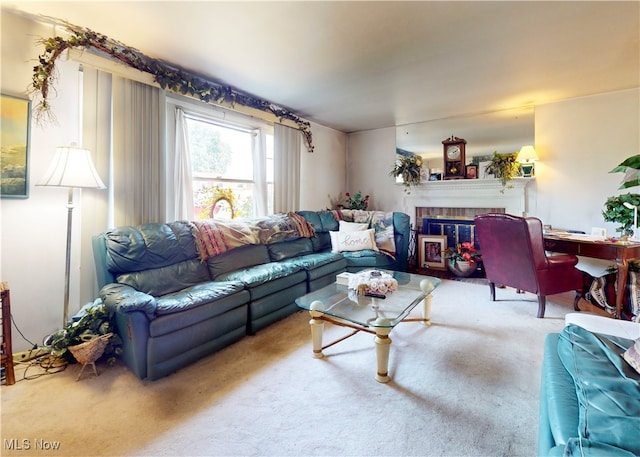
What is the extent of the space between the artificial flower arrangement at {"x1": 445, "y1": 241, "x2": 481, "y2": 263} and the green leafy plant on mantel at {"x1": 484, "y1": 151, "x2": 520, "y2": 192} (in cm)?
103

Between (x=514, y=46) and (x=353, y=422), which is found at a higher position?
(x=514, y=46)

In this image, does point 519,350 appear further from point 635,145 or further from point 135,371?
point 635,145

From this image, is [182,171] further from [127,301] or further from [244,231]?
[127,301]

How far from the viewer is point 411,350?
2.22 meters

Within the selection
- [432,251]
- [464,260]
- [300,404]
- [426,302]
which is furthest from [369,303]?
[432,251]

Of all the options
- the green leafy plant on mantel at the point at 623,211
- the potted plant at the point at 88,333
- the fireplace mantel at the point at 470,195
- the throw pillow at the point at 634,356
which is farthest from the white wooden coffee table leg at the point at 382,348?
the fireplace mantel at the point at 470,195

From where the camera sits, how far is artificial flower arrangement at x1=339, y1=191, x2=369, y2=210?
5.29m

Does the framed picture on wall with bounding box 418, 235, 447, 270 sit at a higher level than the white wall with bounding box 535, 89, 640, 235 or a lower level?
lower

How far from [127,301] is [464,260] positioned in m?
4.09

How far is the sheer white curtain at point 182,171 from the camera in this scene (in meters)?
3.04

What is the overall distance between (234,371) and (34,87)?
2511 mm

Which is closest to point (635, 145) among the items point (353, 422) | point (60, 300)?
point (353, 422)

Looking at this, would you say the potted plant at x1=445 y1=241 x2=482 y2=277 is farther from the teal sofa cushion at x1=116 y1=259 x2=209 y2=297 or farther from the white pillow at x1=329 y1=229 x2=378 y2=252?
the teal sofa cushion at x1=116 y1=259 x2=209 y2=297

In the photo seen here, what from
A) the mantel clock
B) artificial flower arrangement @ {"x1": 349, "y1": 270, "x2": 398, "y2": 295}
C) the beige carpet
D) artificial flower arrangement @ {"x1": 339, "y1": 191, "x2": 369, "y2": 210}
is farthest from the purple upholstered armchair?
artificial flower arrangement @ {"x1": 339, "y1": 191, "x2": 369, "y2": 210}
